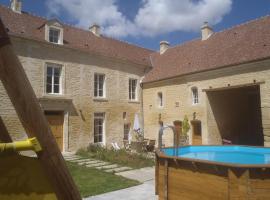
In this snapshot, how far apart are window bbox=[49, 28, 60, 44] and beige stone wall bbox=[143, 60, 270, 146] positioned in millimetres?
8280

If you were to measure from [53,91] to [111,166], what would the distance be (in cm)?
688

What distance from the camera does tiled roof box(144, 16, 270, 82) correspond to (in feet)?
52.5

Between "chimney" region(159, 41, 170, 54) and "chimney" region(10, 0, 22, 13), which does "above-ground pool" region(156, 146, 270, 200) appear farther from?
"chimney" region(159, 41, 170, 54)

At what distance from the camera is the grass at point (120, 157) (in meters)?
13.3

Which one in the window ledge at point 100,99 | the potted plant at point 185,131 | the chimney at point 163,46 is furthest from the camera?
the chimney at point 163,46

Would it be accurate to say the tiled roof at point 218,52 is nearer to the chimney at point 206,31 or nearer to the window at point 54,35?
the chimney at point 206,31

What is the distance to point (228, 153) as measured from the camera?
36.3ft

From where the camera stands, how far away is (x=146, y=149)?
61.8ft

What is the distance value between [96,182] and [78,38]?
13.2 metres

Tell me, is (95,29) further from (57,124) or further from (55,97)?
(57,124)

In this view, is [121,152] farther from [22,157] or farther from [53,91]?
[22,157]

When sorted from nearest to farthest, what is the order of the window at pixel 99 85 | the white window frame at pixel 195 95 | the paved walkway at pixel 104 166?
the paved walkway at pixel 104 166 → the white window frame at pixel 195 95 → the window at pixel 99 85

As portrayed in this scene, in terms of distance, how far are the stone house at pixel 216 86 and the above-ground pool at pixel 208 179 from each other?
32.3 ft

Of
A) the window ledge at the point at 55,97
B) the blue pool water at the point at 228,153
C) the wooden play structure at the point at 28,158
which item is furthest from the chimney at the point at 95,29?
the wooden play structure at the point at 28,158
